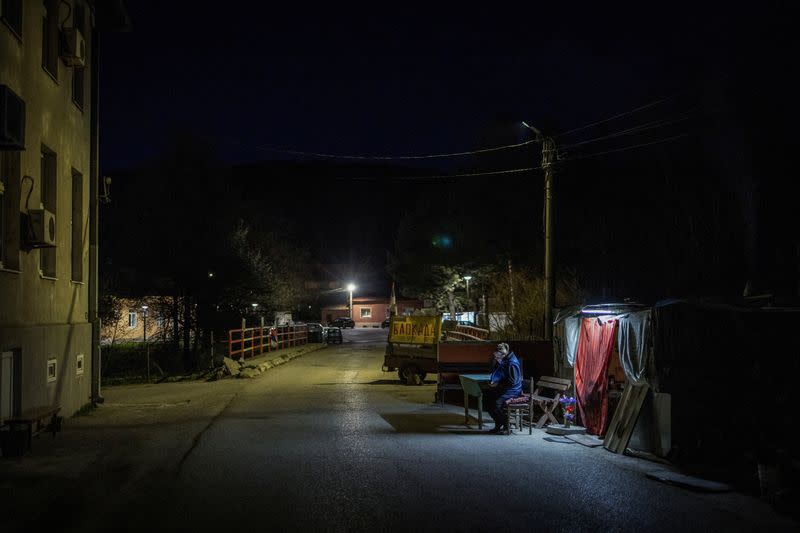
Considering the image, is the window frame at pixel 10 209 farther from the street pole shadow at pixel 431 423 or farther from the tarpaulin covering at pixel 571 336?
the tarpaulin covering at pixel 571 336

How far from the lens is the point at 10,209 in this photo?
12.7 metres

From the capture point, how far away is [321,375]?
26844 mm

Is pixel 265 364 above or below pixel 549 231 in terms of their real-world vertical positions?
below

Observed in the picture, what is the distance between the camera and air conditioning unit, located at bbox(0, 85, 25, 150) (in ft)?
34.4

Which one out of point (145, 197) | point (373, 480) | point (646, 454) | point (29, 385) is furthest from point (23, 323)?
point (145, 197)

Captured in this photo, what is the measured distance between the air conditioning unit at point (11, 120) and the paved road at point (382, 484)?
4913 millimetres

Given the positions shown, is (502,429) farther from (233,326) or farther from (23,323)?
(233,326)

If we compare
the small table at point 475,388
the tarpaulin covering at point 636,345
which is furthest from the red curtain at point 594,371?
the small table at point 475,388

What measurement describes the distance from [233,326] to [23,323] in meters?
25.0

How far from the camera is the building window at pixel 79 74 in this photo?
16328mm

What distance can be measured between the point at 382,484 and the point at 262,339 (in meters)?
26.5

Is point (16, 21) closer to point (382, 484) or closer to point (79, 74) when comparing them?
point (79, 74)

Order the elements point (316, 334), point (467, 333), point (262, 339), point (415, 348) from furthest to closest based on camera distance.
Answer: point (316, 334)
point (262, 339)
point (467, 333)
point (415, 348)

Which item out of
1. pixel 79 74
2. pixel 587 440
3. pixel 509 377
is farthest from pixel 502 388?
pixel 79 74
